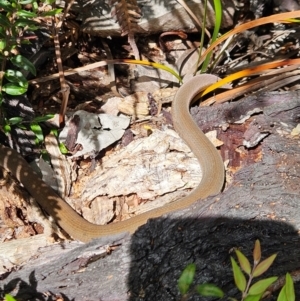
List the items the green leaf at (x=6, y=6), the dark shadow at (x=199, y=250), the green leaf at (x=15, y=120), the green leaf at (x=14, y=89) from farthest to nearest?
the green leaf at (x=15, y=120), the green leaf at (x=14, y=89), the green leaf at (x=6, y=6), the dark shadow at (x=199, y=250)

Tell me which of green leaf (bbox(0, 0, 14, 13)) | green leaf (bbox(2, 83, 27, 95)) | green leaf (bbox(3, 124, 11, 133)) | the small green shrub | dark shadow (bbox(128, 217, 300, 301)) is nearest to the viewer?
the small green shrub

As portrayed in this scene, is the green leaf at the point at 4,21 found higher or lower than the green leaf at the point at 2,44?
higher

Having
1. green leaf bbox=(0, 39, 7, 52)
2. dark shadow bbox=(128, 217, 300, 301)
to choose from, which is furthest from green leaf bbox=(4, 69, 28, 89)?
dark shadow bbox=(128, 217, 300, 301)

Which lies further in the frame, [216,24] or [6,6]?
[216,24]

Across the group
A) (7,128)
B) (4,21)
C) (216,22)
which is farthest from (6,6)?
(216,22)

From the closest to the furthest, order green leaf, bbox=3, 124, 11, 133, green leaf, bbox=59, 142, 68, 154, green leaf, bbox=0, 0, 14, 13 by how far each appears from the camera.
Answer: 1. green leaf, bbox=0, 0, 14, 13
2. green leaf, bbox=3, 124, 11, 133
3. green leaf, bbox=59, 142, 68, 154

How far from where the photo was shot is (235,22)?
4.04m

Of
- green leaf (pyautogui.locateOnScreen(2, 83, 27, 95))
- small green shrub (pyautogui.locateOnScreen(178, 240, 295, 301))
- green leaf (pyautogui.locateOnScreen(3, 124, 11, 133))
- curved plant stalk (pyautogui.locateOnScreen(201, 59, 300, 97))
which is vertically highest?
green leaf (pyautogui.locateOnScreen(2, 83, 27, 95))

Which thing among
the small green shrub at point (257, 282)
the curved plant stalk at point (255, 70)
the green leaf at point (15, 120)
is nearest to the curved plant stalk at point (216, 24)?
the curved plant stalk at point (255, 70)

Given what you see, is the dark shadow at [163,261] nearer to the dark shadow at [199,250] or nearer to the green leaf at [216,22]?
the dark shadow at [199,250]

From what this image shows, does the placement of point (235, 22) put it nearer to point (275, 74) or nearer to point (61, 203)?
point (275, 74)

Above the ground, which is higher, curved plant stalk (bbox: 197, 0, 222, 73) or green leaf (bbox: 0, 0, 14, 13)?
green leaf (bbox: 0, 0, 14, 13)

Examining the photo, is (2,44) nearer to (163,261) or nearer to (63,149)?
(63,149)

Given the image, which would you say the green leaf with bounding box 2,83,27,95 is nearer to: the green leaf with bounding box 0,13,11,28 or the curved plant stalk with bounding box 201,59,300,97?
the green leaf with bounding box 0,13,11,28
